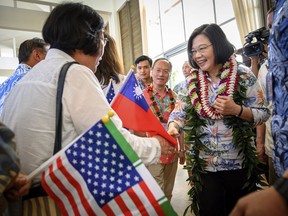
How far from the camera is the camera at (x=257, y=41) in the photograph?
2.32 metres

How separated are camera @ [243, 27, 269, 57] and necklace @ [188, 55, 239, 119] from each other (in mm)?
824

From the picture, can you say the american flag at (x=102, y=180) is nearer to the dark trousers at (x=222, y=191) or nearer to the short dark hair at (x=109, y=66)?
the dark trousers at (x=222, y=191)

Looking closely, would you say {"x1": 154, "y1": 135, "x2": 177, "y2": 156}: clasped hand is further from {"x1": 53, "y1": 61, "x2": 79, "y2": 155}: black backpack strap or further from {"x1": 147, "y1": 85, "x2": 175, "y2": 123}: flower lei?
{"x1": 147, "y1": 85, "x2": 175, "y2": 123}: flower lei

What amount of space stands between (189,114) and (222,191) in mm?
547

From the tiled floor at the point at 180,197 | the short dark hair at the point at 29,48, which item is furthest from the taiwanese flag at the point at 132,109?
the short dark hair at the point at 29,48

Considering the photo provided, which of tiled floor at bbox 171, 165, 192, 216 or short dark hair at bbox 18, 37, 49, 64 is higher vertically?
short dark hair at bbox 18, 37, 49, 64

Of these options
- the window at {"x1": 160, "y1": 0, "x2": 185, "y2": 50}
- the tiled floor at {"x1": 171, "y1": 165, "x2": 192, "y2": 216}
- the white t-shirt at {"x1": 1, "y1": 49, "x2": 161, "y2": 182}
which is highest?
the window at {"x1": 160, "y1": 0, "x2": 185, "y2": 50}

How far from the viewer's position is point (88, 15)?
1138 millimetres

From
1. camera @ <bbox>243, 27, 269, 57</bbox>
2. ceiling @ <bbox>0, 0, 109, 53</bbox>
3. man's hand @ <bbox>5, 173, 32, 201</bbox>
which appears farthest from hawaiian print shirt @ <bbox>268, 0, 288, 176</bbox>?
ceiling @ <bbox>0, 0, 109, 53</bbox>

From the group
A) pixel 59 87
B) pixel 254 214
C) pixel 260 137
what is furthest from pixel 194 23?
pixel 254 214

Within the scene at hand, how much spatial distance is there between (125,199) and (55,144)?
35 centimetres

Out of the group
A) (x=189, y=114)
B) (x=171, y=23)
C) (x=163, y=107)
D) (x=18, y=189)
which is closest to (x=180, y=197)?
(x=163, y=107)

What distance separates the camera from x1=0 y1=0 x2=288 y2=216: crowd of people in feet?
2.90

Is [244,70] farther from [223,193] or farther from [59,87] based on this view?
[59,87]
